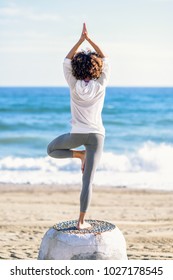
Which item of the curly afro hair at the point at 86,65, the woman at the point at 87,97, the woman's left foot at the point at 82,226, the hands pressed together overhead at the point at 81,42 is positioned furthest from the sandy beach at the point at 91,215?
the hands pressed together overhead at the point at 81,42

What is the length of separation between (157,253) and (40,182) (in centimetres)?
803

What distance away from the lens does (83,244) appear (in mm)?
6176

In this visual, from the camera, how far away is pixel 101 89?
6.25 m

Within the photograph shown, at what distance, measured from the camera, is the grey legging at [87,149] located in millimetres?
6273

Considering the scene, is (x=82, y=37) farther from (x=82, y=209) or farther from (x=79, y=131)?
(x=82, y=209)

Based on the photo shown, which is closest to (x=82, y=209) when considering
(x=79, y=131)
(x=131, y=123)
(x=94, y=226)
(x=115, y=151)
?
(x=94, y=226)

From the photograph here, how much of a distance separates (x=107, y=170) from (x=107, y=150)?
584 centimetres

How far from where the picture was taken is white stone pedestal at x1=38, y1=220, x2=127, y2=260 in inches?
243

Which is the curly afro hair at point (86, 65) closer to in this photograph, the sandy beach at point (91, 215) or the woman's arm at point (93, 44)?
the woman's arm at point (93, 44)

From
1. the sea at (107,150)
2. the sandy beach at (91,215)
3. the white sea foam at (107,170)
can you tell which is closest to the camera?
the sandy beach at (91,215)

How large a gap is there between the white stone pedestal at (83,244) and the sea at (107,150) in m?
1.27

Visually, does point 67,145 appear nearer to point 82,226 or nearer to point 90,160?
point 90,160

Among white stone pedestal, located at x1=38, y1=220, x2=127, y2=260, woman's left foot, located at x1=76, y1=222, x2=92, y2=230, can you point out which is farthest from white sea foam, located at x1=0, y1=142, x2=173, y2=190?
white stone pedestal, located at x1=38, y1=220, x2=127, y2=260

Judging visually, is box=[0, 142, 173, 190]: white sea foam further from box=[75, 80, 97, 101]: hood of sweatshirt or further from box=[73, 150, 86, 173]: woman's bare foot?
box=[75, 80, 97, 101]: hood of sweatshirt
